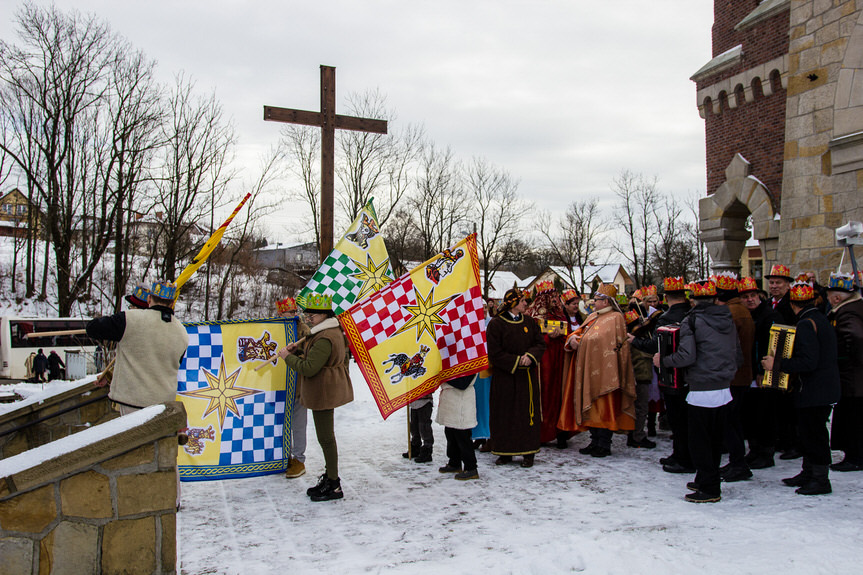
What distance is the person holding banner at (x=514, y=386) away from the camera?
6.88 metres

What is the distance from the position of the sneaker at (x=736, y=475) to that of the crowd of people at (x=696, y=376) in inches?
0.7

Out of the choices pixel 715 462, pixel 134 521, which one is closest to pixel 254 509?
pixel 134 521

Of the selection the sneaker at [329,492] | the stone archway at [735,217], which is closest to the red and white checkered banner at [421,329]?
the sneaker at [329,492]

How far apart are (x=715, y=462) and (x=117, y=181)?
26309 mm

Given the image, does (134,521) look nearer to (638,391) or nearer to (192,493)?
(192,493)

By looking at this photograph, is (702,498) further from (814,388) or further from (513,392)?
(513,392)

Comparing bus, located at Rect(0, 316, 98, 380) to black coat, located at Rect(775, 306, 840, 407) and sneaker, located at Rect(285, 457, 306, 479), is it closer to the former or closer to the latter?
sneaker, located at Rect(285, 457, 306, 479)

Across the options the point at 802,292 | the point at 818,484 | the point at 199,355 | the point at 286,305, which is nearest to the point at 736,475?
the point at 818,484

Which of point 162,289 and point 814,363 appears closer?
point 162,289

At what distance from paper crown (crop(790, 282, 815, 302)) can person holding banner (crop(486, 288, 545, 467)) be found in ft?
8.22

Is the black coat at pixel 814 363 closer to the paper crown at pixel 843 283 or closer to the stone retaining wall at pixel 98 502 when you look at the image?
the paper crown at pixel 843 283

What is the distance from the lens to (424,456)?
714 centimetres

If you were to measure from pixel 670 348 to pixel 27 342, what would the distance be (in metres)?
27.4

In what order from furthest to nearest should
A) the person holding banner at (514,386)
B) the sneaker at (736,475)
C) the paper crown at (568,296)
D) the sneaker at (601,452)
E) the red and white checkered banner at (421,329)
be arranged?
1. the paper crown at (568,296)
2. the sneaker at (601,452)
3. the person holding banner at (514,386)
4. the sneaker at (736,475)
5. the red and white checkered banner at (421,329)
